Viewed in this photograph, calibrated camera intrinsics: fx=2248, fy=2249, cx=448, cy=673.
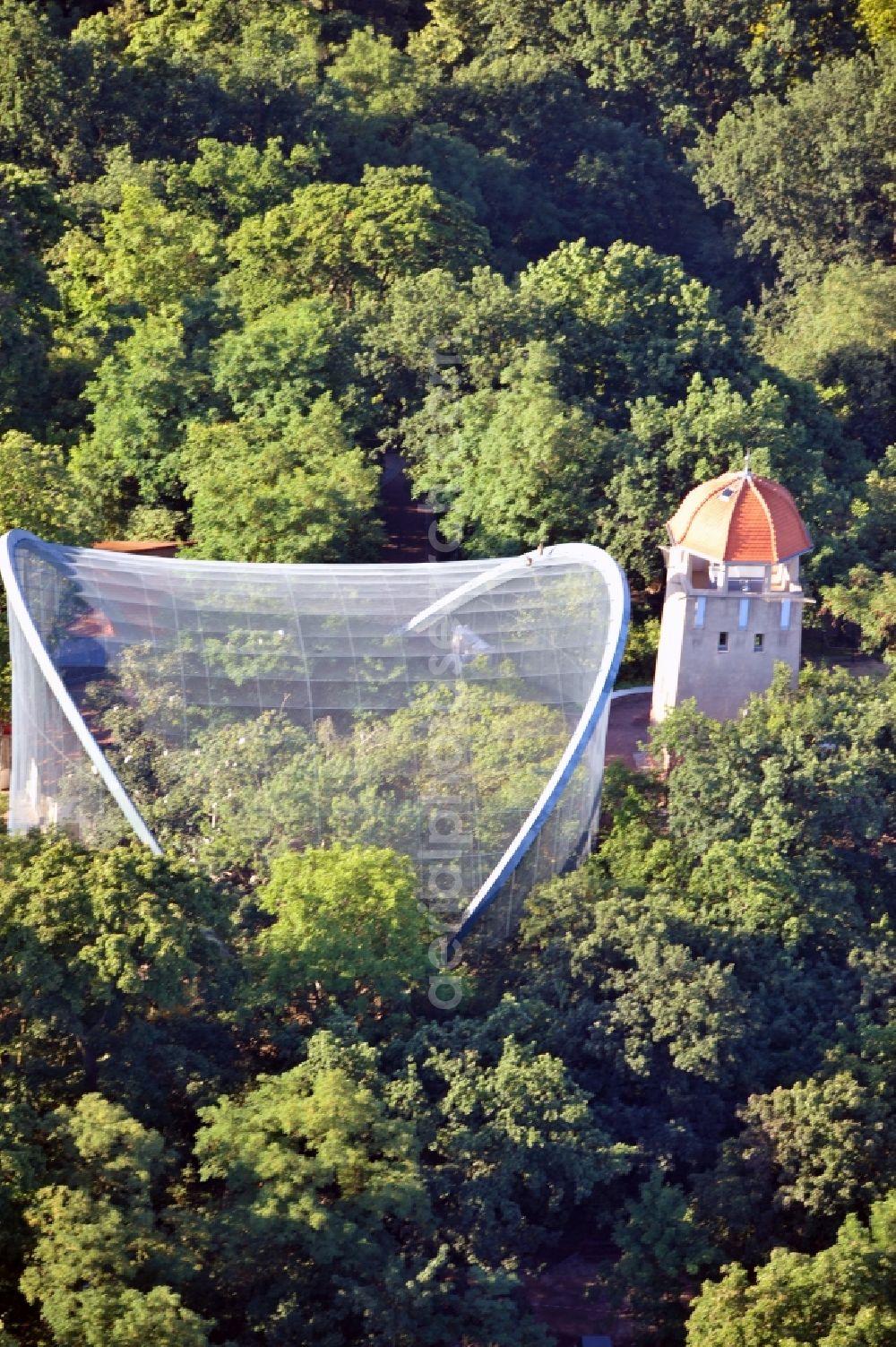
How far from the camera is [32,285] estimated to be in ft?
179

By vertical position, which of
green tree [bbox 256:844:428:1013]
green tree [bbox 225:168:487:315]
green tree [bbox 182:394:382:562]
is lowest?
green tree [bbox 256:844:428:1013]

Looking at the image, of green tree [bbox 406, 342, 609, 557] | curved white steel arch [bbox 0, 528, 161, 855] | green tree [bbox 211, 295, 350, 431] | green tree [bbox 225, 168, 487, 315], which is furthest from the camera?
green tree [bbox 225, 168, 487, 315]

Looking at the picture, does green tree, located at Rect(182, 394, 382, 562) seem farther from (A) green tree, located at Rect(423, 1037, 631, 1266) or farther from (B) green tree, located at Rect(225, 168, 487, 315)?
(A) green tree, located at Rect(423, 1037, 631, 1266)

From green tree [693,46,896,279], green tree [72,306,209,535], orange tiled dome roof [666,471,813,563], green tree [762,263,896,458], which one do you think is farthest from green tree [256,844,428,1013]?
green tree [693,46,896,279]

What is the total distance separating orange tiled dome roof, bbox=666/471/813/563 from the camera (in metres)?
42.5

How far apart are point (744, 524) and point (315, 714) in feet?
31.1

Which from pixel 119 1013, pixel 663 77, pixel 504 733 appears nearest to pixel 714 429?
pixel 504 733

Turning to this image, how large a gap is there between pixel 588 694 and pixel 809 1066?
7567 mm

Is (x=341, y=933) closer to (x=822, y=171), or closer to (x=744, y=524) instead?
(x=744, y=524)

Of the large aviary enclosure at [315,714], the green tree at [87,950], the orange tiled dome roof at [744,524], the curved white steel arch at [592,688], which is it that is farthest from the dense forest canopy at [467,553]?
the orange tiled dome roof at [744,524]

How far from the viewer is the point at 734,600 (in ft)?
139

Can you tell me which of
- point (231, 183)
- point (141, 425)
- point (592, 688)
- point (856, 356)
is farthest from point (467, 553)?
point (231, 183)

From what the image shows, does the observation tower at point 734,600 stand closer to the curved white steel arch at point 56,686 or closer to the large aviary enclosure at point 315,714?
the large aviary enclosure at point 315,714

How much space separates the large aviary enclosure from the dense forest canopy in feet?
1.46
